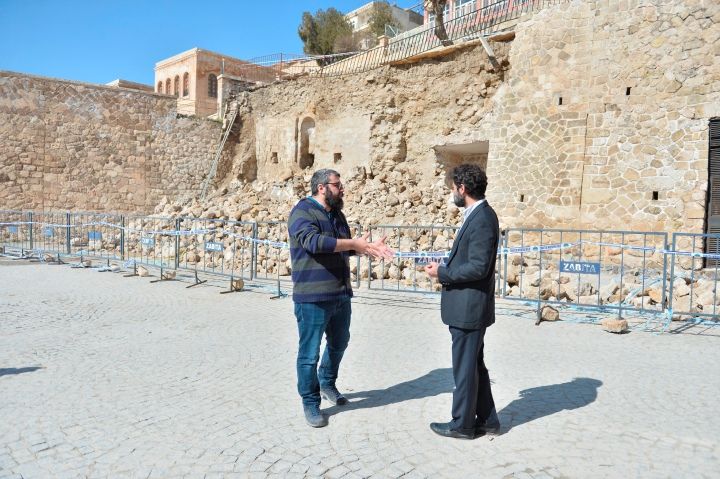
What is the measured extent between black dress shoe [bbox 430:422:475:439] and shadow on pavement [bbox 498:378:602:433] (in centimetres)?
33

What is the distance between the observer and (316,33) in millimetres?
35312

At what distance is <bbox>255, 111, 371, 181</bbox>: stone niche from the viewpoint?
1966 centimetres

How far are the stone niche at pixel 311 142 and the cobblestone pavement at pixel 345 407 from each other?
1299 centimetres

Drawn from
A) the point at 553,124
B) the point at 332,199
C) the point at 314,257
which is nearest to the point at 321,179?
the point at 332,199

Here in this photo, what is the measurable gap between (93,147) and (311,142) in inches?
331

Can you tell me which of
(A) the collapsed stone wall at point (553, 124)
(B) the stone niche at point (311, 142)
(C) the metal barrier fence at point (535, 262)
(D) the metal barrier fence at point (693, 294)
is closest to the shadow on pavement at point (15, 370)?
(C) the metal barrier fence at point (535, 262)

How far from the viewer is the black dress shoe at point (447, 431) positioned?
11.9ft

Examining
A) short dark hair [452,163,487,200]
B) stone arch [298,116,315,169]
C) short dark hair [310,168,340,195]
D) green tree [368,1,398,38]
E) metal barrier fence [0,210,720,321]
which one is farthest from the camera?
green tree [368,1,398,38]

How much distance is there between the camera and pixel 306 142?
21953 mm

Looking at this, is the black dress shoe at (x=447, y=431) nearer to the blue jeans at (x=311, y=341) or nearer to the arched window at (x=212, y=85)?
the blue jeans at (x=311, y=341)

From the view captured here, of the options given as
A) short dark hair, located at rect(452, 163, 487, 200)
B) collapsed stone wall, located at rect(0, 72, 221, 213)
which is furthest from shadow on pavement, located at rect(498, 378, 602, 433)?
collapsed stone wall, located at rect(0, 72, 221, 213)

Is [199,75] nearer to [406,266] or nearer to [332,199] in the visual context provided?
[406,266]

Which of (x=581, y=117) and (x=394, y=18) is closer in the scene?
(x=581, y=117)

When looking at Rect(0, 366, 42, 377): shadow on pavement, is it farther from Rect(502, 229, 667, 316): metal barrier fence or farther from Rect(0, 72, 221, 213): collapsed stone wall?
Rect(0, 72, 221, 213): collapsed stone wall
